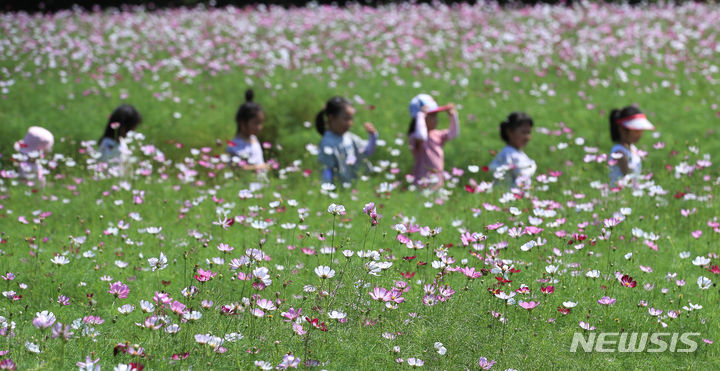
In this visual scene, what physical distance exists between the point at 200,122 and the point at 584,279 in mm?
7026

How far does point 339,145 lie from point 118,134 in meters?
2.59

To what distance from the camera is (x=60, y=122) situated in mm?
10000

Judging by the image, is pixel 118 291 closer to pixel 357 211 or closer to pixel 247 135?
pixel 357 211

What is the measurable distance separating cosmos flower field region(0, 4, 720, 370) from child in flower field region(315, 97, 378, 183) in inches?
11.9

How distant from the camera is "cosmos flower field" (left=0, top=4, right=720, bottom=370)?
349 cm

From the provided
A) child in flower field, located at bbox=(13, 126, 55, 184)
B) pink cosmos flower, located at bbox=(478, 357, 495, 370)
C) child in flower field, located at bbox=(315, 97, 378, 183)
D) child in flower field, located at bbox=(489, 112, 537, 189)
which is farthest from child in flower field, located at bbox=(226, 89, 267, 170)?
pink cosmos flower, located at bbox=(478, 357, 495, 370)

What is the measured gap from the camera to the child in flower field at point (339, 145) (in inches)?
297

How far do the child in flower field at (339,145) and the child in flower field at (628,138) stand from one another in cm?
252

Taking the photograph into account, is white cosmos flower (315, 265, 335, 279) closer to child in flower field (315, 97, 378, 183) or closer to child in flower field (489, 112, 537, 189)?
child in flower field (489, 112, 537, 189)

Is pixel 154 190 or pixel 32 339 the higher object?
pixel 32 339

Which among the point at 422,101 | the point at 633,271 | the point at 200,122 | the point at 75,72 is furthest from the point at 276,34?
the point at 633,271

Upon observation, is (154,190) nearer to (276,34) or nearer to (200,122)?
(200,122)

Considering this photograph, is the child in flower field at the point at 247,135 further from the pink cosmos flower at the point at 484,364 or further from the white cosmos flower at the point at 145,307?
the pink cosmos flower at the point at 484,364

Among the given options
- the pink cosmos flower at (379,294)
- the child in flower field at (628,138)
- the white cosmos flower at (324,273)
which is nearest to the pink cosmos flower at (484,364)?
the pink cosmos flower at (379,294)
